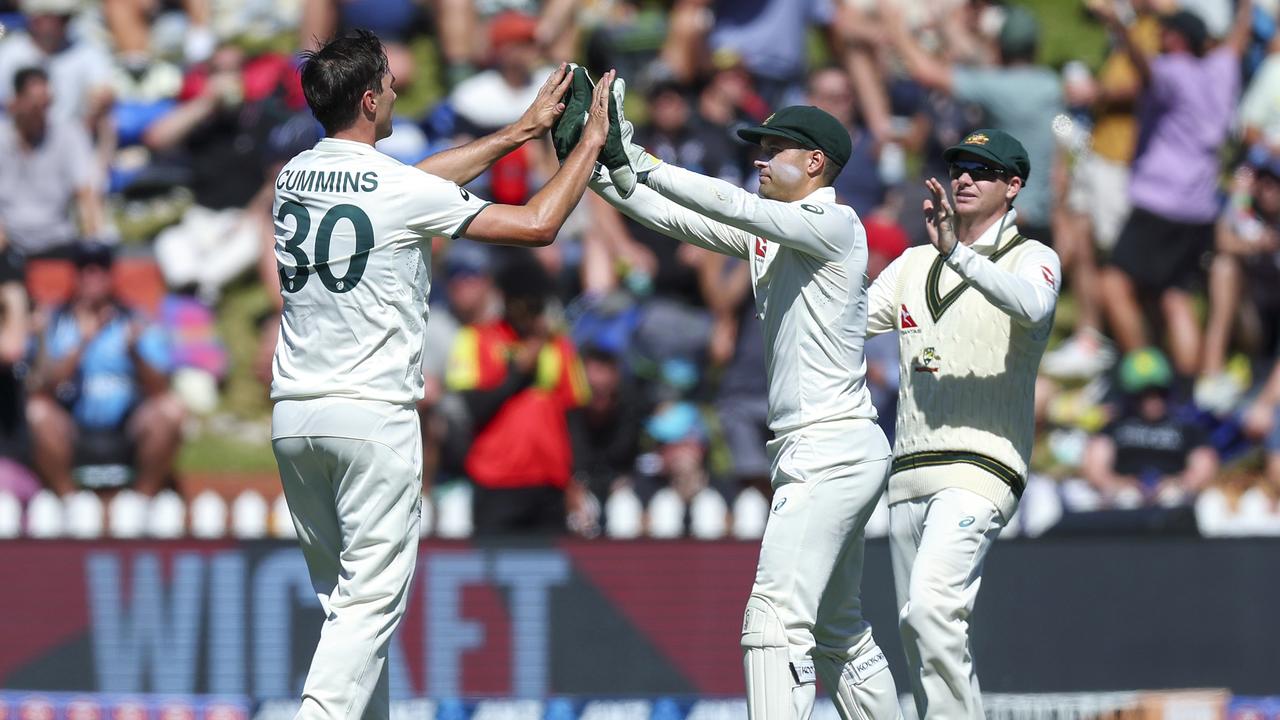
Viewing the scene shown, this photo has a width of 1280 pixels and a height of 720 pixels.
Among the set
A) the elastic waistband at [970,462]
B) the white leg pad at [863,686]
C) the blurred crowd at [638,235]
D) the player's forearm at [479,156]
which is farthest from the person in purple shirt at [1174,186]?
the player's forearm at [479,156]

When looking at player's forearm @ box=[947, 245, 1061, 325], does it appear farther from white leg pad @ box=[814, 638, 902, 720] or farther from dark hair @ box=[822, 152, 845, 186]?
white leg pad @ box=[814, 638, 902, 720]

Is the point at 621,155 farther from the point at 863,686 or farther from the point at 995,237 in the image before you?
the point at 863,686

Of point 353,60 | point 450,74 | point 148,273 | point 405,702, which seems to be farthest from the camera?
point 450,74

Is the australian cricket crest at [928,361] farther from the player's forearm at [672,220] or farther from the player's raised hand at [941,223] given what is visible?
the player's forearm at [672,220]

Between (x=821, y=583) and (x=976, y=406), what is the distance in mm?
964

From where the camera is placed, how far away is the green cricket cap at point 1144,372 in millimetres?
10688

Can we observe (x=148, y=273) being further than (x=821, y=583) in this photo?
Yes

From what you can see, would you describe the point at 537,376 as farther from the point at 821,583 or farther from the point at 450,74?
the point at 821,583

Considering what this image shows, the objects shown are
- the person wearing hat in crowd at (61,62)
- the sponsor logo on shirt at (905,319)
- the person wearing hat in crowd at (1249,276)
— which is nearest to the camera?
the sponsor logo on shirt at (905,319)

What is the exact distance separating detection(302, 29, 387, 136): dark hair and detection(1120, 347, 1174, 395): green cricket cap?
6.44m

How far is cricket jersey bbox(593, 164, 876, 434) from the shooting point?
19.4ft

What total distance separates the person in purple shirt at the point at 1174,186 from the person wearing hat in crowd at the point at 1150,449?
1.09m

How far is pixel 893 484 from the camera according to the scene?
6.61m

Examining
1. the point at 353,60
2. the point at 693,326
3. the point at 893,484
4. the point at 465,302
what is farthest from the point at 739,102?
the point at 353,60
